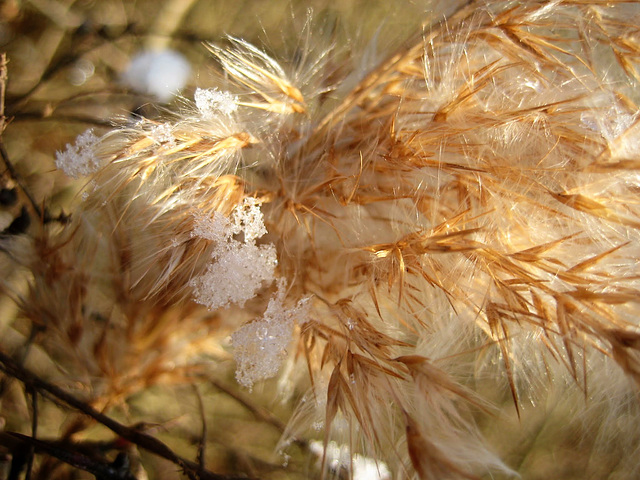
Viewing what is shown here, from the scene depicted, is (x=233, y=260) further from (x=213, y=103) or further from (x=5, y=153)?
(x=5, y=153)

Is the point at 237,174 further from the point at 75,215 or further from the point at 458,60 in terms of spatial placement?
the point at 458,60

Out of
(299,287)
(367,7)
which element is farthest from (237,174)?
(367,7)

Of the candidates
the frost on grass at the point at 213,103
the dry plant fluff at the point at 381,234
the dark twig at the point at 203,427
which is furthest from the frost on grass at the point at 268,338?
the frost on grass at the point at 213,103

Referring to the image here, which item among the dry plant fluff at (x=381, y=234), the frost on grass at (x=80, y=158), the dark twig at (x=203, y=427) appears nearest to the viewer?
the dry plant fluff at (x=381, y=234)

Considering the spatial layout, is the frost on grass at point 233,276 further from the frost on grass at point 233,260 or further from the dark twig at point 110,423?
the dark twig at point 110,423

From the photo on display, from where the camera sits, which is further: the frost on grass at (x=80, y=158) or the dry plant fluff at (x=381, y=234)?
the frost on grass at (x=80, y=158)

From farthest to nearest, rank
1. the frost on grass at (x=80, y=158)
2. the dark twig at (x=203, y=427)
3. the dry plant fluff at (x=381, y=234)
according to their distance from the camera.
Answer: the dark twig at (x=203, y=427) → the frost on grass at (x=80, y=158) → the dry plant fluff at (x=381, y=234)

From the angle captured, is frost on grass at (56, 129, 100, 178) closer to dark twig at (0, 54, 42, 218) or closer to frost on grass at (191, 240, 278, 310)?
dark twig at (0, 54, 42, 218)

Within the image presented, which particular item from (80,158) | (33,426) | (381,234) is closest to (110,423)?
(33,426)
